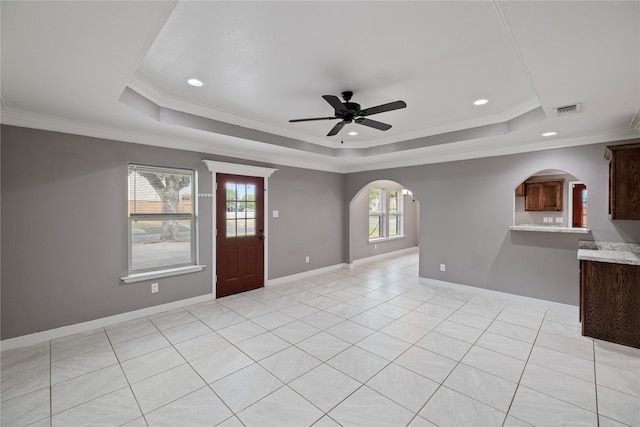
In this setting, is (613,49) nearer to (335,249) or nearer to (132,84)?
(132,84)

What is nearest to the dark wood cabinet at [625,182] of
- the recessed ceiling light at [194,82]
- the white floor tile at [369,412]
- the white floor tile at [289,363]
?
the white floor tile at [369,412]

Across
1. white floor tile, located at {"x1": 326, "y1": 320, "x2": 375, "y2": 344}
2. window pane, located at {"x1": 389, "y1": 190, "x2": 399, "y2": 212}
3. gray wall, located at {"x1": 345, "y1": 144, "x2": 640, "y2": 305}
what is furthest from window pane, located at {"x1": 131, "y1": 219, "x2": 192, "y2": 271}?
window pane, located at {"x1": 389, "y1": 190, "x2": 399, "y2": 212}

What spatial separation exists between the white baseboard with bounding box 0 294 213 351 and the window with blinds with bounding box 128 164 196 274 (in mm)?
545

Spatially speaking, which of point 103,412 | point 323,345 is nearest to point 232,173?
point 323,345

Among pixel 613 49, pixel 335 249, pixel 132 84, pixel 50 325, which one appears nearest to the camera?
pixel 613 49

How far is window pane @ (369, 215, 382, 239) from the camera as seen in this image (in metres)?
7.96

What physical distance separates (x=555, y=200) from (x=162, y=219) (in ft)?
25.7

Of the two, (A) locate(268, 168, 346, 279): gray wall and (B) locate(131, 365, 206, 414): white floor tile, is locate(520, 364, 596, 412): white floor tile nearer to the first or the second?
(B) locate(131, 365, 206, 414): white floor tile

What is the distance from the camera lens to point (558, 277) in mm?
3963

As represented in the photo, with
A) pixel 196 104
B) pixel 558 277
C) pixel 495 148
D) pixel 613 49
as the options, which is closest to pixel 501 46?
pixel 613 49

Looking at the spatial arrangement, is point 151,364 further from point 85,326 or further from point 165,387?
point 85,326

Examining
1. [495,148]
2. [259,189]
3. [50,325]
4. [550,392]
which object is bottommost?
[550,392]

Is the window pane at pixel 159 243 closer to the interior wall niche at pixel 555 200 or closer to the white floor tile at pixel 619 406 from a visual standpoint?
the white floor tile at pixel 619 406

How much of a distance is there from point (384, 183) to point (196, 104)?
5.67 metres
